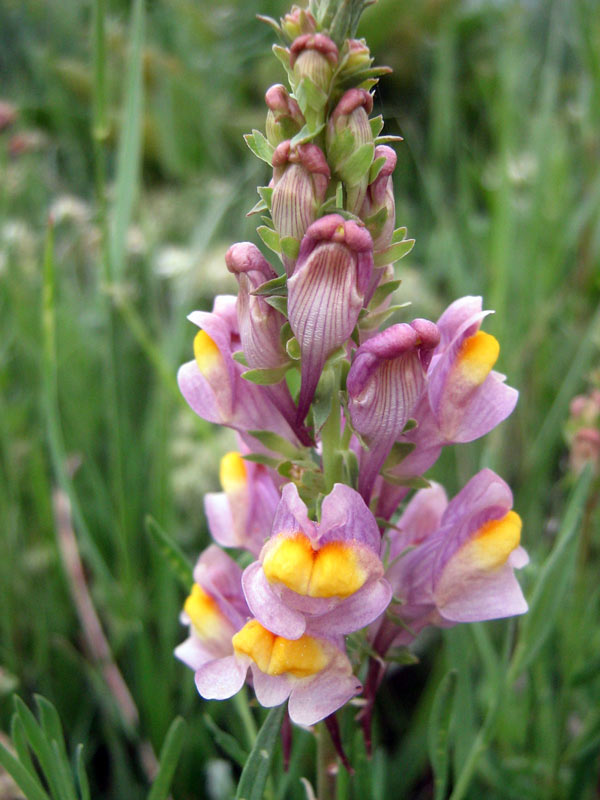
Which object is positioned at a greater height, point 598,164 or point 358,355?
point 598,164

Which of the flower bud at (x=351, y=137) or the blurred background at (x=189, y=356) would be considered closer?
the flower bud at (x=351, y=137)

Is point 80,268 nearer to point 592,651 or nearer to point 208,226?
point 208,226

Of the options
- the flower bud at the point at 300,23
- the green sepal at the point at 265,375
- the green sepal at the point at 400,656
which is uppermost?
the flower bud at the point at 300,23

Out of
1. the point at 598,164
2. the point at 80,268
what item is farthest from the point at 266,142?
the point at 80,268

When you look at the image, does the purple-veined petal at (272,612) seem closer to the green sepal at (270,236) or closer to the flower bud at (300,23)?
the green sepal at (270,236)

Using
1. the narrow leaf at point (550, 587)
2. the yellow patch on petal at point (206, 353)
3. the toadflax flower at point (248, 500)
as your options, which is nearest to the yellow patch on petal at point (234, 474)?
the toadflax flower at point (248, 500)

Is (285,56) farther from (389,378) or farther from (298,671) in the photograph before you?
(298,671)

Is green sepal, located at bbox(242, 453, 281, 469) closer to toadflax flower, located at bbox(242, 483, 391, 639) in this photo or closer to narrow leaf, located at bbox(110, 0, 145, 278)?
toadflax flower, located at bbox(242, 483, 391, 639)

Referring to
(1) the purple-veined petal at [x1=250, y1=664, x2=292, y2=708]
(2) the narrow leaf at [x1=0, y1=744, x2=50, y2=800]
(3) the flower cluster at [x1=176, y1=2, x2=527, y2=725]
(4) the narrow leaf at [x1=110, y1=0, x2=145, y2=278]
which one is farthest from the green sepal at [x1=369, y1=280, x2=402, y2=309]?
(4) the narrow leaf at [x1=110, y1=0, x2=145, y2=278]
